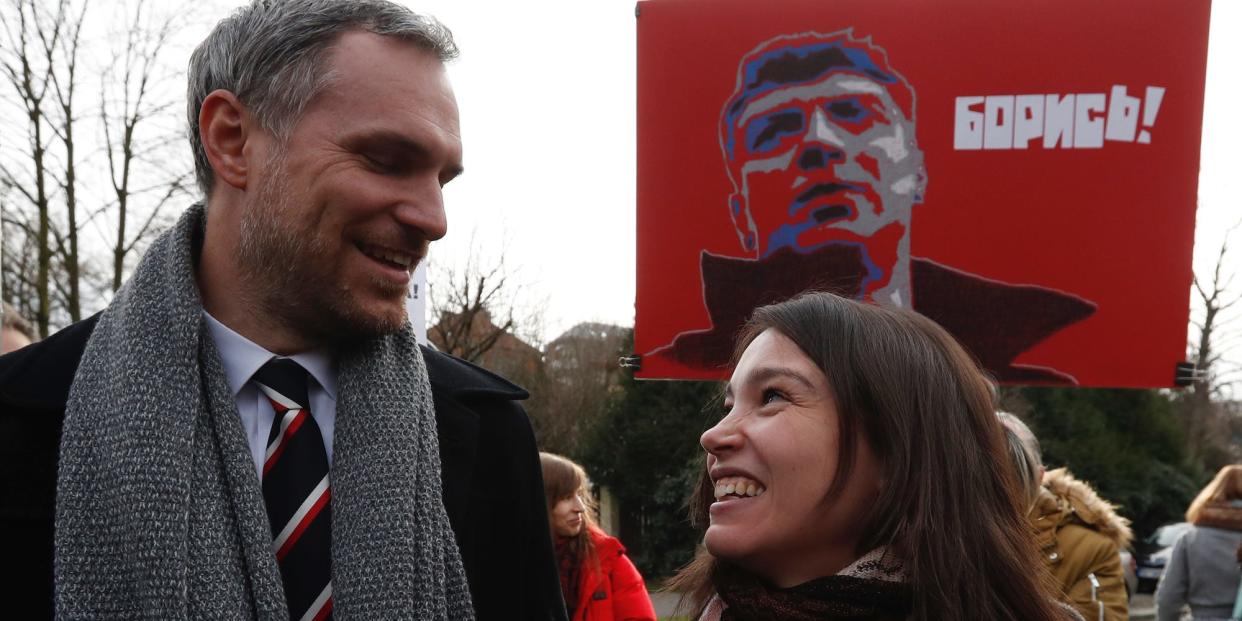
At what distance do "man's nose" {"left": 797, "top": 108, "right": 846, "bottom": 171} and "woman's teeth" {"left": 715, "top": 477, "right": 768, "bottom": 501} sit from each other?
1816 mm

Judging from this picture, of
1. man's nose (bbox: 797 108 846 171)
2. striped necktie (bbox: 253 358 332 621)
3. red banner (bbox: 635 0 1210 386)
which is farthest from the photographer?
man's nose (bbox: 797 108 846 171)

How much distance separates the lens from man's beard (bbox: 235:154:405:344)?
184 cm

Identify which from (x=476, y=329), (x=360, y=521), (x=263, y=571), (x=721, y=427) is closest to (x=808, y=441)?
(x=721, y=427)

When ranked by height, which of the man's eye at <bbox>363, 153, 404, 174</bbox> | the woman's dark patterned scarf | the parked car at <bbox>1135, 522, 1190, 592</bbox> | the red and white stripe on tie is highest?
the man's eye at <bbox>363, 153, 404, 174</bbox>

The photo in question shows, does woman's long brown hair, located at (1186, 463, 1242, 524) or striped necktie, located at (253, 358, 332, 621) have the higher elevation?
striped necktie, located at (253, 358, 332, 621)

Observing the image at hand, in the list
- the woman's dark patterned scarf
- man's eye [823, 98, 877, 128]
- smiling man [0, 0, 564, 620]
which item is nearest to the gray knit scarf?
smiling man [0, 0, 564, 620]

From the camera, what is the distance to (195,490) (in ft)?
5.67

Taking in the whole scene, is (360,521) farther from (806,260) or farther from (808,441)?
(806,260)

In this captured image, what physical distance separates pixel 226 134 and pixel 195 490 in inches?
24.7

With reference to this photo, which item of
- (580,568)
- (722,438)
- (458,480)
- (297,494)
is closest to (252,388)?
(297,494)

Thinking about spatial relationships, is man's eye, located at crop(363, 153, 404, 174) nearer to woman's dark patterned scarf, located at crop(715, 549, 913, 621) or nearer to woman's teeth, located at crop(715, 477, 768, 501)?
woman's teeth, located at crop(715, 477, 768, 501)

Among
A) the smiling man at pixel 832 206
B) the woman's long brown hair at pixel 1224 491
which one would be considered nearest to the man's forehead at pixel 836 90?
the smiling man at pixel 832 206

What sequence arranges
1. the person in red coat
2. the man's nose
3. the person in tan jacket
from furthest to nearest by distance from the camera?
the person in red coat < the person in tan jacket < the man's nose

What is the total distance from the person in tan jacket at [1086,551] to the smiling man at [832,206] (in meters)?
1.28
